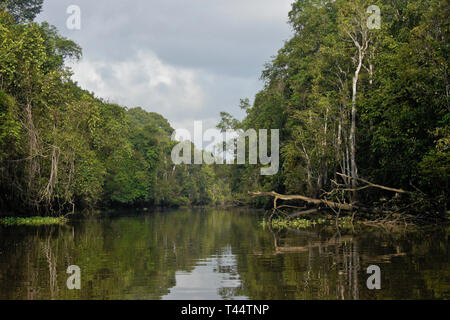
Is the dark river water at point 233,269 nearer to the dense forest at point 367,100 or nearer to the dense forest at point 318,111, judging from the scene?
the dense forest at point 367,100

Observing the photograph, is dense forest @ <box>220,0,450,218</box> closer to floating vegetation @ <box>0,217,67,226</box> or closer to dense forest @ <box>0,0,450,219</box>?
dense forest @ <box>0,0,450,219</box>

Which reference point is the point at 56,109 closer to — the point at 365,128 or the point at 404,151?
the point at 365,128

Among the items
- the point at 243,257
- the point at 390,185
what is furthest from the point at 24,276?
the point at 390,185

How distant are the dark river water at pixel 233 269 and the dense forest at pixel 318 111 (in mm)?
5610

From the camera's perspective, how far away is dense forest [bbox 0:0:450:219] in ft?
64.5

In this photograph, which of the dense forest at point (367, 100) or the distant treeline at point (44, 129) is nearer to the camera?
the dense forest at point (367, 100)

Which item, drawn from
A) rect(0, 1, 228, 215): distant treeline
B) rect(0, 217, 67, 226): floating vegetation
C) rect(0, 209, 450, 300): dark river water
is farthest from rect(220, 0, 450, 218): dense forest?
rect(0, 217, 67, 226): floating vegetation

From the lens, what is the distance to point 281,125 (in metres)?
44.2

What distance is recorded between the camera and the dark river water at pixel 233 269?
8.21m

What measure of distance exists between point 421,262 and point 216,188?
97506 mm

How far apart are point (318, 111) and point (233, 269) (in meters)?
24.7

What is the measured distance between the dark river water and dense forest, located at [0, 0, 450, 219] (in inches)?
221

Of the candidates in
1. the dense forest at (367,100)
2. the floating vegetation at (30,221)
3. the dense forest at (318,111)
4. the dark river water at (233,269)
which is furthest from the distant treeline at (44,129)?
the dense forest at (367,100)

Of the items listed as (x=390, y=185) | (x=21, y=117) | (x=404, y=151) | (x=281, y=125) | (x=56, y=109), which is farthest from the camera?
(x=281, y=125)
